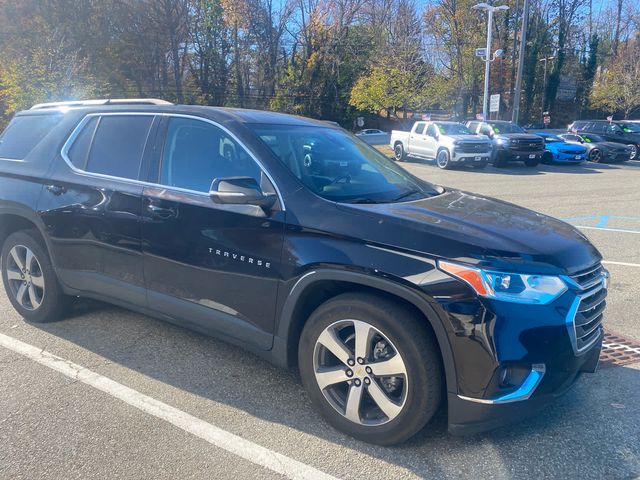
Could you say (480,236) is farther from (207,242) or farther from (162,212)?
(162,212)

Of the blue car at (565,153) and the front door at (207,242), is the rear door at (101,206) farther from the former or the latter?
the blue car at (565,153)

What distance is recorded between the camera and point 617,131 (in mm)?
27250

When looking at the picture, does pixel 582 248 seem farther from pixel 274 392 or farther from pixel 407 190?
pixel 274 392

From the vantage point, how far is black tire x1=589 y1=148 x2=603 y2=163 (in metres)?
25.1

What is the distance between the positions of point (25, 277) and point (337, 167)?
2.95 m

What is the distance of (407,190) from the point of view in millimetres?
3871

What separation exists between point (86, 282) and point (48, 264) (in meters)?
0.48

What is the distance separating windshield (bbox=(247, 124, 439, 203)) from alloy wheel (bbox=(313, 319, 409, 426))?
833 millimetres

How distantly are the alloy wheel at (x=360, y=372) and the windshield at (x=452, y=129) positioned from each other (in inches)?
779

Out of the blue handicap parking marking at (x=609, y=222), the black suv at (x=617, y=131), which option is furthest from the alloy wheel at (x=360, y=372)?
the black suv at (x=617, y=131)

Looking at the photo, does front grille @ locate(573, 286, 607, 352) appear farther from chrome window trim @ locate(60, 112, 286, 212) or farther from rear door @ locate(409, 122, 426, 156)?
rear door @ locate(409, 122, 426, 156)

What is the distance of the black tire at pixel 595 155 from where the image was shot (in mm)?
25091

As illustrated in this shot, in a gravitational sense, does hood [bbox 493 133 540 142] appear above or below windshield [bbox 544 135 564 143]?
above

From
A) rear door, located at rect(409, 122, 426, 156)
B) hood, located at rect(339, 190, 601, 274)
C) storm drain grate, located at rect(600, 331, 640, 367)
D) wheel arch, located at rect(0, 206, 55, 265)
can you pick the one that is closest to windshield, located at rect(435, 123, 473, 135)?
rear door, located at rect(409, 122, 426, 156)
